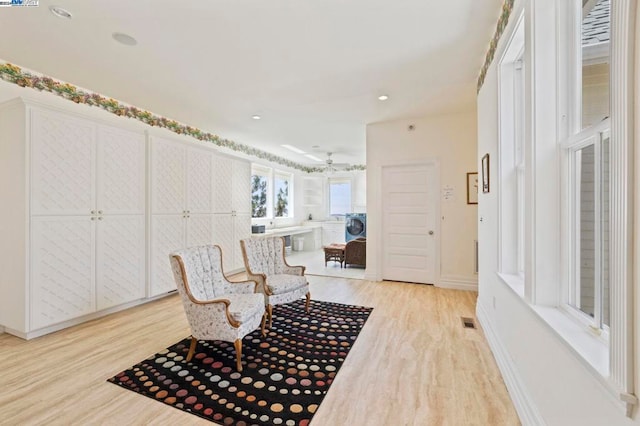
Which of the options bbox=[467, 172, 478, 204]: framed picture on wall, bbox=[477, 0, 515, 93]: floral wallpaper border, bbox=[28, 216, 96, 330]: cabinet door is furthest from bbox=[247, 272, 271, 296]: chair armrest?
bbox=[467, 172, 478, 204]: framed picture on wall

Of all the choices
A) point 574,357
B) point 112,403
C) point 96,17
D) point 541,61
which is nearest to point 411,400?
point 574,357

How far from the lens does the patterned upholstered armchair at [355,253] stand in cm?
584

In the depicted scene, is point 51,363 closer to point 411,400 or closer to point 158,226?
point 158,226

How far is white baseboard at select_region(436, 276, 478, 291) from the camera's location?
4430mm

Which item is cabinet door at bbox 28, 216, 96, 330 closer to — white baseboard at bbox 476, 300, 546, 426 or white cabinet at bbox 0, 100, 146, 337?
white cabinet at bbox 0, 100, 146, 337

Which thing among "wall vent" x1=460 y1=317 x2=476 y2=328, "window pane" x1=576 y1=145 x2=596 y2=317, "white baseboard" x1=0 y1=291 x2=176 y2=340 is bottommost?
"wall vent" x1=460 y1=317 x2=476 y2=328

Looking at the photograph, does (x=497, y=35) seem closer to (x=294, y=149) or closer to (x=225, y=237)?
(x=225, y=237)

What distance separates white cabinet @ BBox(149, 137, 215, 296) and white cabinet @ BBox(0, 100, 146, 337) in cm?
28

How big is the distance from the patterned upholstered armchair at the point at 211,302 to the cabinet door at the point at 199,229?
1820 mm

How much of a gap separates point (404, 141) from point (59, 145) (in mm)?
4524

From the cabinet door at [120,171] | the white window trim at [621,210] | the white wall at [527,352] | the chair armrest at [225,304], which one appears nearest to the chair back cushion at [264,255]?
the chair armrest at [225,304]

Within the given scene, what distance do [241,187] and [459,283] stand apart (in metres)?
4.17

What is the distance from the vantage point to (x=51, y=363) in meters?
2.34

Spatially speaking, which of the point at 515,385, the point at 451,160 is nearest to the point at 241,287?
the point at 515,385
